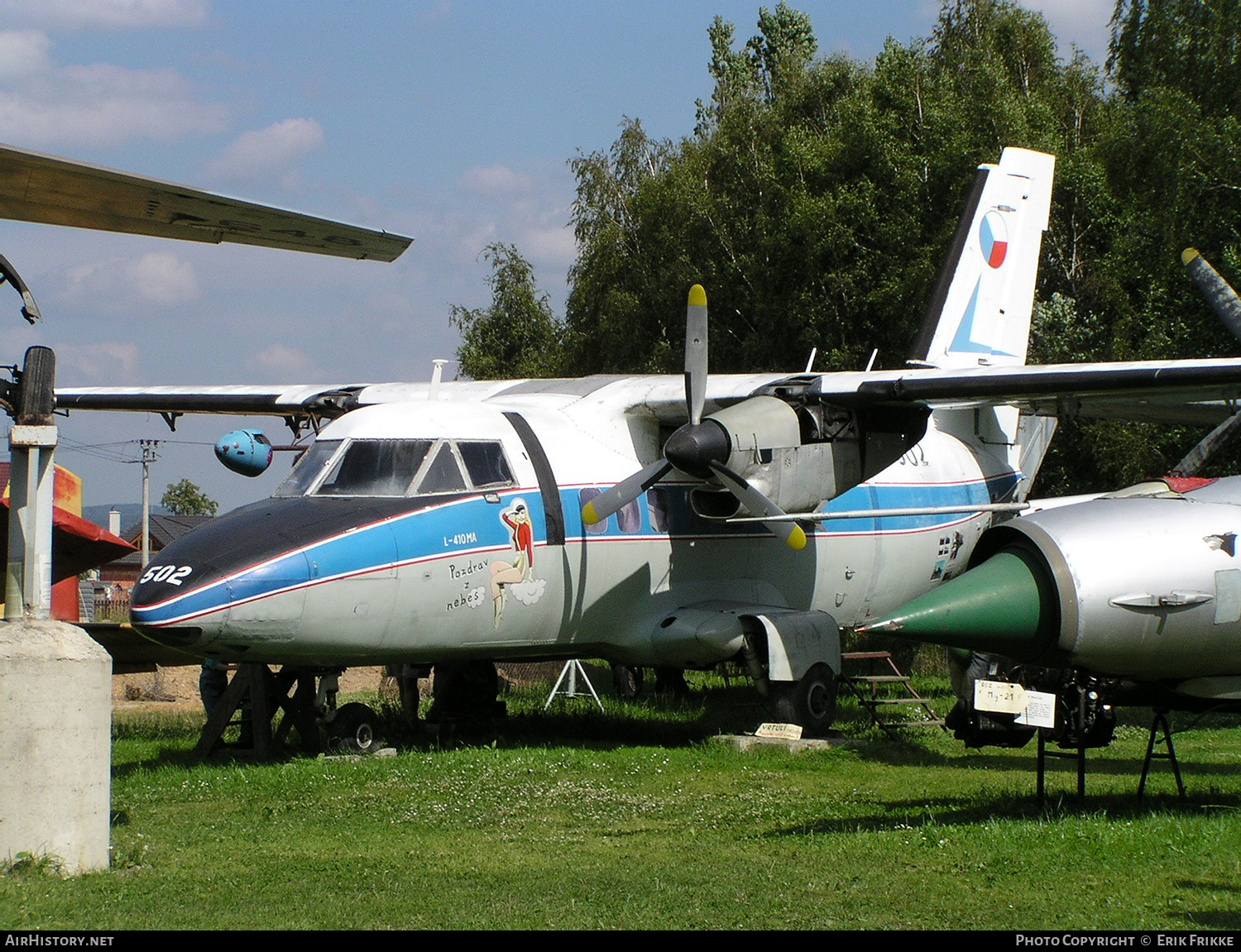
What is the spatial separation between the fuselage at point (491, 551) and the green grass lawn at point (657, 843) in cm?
121

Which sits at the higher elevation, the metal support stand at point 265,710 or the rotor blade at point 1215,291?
the rotor blade at point 1215,291

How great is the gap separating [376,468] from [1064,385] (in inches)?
250

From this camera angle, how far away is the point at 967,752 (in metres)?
12.5

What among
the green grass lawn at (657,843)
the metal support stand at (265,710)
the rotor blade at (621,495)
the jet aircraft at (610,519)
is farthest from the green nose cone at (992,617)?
the metal support stand at (265,710)

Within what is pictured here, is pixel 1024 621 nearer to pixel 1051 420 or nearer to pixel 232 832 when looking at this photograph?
pixel 232 832

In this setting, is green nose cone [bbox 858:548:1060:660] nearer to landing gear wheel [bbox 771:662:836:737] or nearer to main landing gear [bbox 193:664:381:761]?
landing gear wheel [bbox 771:662:836:737]

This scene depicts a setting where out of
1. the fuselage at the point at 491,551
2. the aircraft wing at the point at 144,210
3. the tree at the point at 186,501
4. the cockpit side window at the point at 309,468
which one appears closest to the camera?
the aircraft wing at the point at 144,210

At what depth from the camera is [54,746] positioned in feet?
23.6

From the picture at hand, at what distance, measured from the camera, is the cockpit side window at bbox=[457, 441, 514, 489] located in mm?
12125

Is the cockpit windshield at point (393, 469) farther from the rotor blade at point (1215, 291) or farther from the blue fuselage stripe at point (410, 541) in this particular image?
the rotor blade at point (1215, 291)

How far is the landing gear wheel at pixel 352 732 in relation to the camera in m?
12.3

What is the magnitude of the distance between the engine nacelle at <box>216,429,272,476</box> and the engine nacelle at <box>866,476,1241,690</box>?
32.5 ft

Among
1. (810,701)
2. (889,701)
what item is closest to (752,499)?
(810,701)

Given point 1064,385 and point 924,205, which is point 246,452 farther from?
point 924,205
